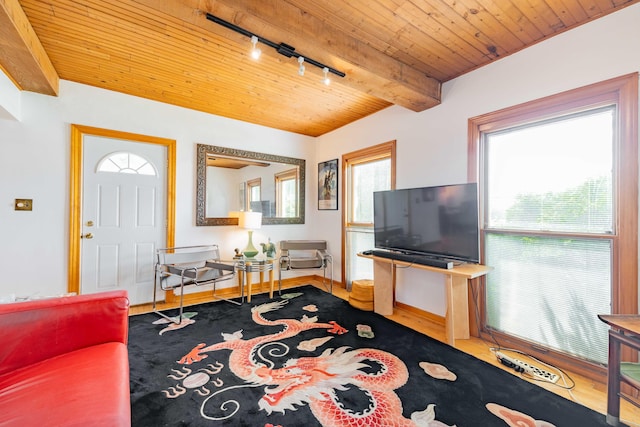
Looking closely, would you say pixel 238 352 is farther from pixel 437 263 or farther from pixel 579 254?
pixel 579 254

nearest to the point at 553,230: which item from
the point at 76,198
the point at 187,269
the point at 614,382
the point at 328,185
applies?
the point at 614,382

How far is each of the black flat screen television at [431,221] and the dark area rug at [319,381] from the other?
86 centimetres

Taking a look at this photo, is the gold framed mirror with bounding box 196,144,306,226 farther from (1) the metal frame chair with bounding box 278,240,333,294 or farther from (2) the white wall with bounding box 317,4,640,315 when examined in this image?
(2) the white wall with bounding box 317,4,640,315

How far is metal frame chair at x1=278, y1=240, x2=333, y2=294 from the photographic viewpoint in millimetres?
3926

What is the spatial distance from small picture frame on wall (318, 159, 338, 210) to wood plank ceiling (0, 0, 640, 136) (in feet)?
4.77

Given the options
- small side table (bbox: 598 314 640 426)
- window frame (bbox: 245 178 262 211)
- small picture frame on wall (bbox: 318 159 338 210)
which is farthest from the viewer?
small picture frame on wall (bbox: 318 159 338 210)

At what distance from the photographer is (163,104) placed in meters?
3.43

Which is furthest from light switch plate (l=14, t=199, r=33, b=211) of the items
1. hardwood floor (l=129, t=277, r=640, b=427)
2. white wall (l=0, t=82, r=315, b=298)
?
hardwood floor (l=129, t=277, r=640, b=427)

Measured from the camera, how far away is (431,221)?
8.75 ft

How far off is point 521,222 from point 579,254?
17.4 inches

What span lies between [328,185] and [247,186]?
1.33 m

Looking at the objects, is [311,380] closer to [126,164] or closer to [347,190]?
[347,190]

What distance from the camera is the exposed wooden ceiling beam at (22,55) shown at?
1732 millimetres

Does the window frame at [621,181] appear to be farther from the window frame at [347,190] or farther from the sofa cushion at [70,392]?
the sofa cushion at [70,392]
